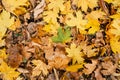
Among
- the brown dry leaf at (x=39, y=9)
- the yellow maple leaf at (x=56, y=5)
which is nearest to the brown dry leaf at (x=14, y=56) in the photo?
the brown dry leaf at (x=39, y=9)

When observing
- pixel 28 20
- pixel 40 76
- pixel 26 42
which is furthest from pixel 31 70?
pixel 28 20

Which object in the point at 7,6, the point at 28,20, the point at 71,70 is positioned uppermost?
the point at 7,6

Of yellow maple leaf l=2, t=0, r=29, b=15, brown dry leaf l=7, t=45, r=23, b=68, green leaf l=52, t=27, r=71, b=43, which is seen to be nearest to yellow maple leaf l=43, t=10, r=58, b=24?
green leaf l=52, t=27, r=71, b=43

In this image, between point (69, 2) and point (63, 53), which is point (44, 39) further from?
point (69, 2)

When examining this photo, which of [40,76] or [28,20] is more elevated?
[28,20]

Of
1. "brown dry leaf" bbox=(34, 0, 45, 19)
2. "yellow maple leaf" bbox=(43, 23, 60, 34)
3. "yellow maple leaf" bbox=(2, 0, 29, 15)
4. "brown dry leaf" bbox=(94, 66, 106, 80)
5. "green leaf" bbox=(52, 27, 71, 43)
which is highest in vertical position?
"yellow maple leaf" bbox=(2, 0, 29, 15)

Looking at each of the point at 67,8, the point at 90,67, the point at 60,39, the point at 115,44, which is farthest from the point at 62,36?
the point at 115,44

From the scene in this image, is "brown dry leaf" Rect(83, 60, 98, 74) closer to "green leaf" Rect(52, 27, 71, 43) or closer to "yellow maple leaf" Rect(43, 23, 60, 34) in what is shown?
"green leaf" Rect(52, 27, 71, 43)
